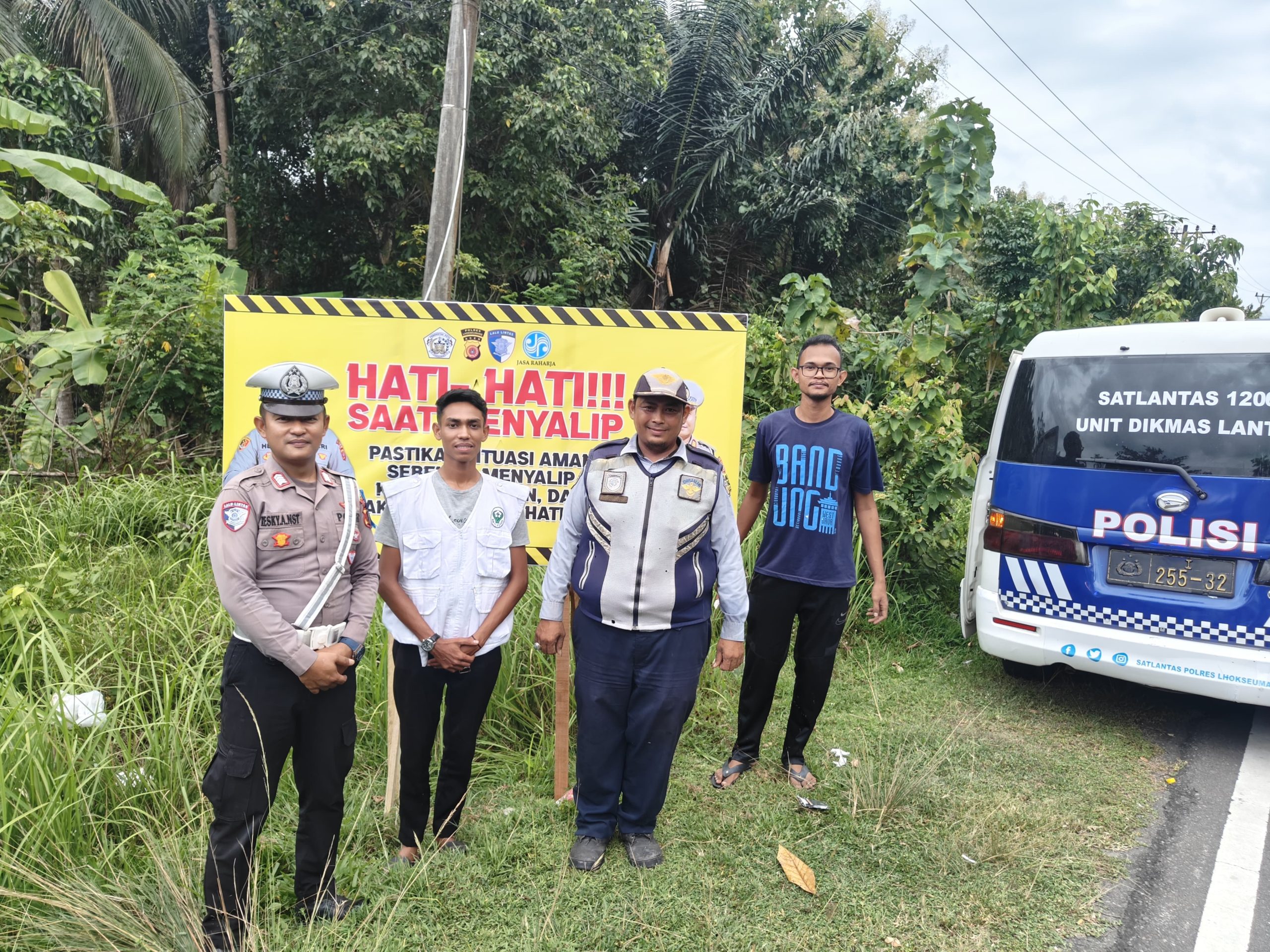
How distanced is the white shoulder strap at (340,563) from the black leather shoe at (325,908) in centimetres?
90

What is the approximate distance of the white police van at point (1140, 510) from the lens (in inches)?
148

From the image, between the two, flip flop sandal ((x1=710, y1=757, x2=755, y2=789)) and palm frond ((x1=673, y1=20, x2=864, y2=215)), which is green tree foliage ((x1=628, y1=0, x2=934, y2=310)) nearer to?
palm frond ((x1=673, y1=20, x2=864, y2=215))

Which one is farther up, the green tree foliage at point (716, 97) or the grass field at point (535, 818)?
the green tree foliage at point (716, 97)

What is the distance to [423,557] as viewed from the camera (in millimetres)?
2746

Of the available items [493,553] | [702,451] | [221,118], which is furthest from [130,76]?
[702,451]

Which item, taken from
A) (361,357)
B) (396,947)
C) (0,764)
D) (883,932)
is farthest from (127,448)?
(883,932)

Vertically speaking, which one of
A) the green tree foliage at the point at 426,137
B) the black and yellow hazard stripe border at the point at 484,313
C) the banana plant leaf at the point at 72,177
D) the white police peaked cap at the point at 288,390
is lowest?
the white police peaked cap at the point at 288,390

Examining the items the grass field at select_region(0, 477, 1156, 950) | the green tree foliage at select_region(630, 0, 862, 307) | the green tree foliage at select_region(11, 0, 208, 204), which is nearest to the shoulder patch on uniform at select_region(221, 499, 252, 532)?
the grass field at select_region(0, 477, 1156, 950)

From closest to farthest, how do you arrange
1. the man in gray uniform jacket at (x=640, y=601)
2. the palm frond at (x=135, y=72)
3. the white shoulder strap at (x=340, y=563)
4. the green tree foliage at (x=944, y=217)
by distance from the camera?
the white shoulder strap at (x=340, y=563), the man in gray uniform jacket at (x=640, y=601), the green tree foliage at (x=944, y=217), the palm frond at (x=135, y=72)

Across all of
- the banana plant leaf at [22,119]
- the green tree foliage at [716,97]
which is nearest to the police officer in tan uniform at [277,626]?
the banana plant leaf at [22,119]

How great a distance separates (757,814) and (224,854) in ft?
6.32

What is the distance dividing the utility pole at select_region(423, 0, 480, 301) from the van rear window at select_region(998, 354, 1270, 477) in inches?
172

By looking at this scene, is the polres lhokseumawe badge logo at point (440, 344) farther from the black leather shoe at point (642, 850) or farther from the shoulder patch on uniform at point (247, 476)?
the black leather shoe at point (642, 850)

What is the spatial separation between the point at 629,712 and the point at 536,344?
160 cm
